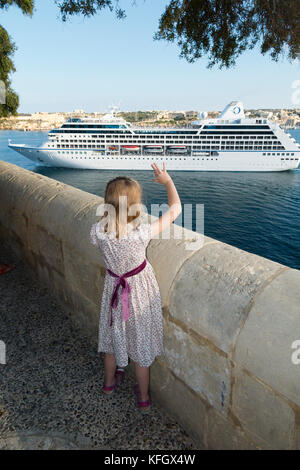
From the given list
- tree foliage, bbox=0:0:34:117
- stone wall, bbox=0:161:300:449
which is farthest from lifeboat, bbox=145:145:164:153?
stone wall, bbox=0:161:300:449

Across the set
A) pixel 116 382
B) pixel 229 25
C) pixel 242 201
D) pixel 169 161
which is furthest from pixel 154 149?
pixel 116 382

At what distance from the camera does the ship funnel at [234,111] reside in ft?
156

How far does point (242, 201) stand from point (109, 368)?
1153 inches

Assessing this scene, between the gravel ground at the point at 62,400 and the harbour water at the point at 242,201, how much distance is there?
9834 mm

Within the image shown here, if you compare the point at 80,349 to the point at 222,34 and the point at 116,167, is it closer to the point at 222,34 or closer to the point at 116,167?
the point at 222,34

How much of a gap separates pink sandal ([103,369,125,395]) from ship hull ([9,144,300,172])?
43680 millimetres

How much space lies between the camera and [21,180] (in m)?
3.13

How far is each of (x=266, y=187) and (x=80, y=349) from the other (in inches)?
1439

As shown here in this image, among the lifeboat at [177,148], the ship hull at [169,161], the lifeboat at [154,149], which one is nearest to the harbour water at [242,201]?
the ship hull at [169,161]

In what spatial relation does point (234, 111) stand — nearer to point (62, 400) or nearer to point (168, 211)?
point (168, 211)

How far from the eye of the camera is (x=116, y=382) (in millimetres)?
1955

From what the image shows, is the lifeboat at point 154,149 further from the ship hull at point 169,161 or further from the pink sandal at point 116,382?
the pink sandal at point 116,382

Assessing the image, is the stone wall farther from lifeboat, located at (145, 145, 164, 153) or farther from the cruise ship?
lifeboat, located at (145, 145, 164, 153)
